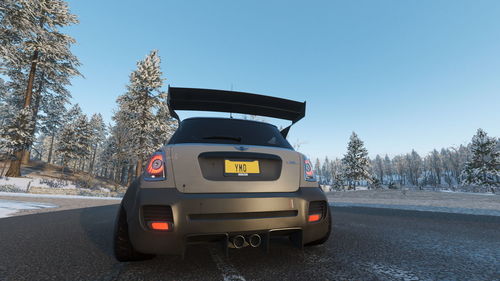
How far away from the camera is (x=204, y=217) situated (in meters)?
1.80

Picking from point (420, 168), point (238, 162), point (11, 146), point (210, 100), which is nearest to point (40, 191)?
point (11, 146)

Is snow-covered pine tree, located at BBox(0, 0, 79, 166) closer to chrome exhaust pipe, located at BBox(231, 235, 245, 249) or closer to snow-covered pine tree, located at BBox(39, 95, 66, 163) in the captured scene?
snow-covered pine tree, located at BBox(39, 95, 66, 163)

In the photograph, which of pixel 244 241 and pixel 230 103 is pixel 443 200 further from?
pixel 244 241

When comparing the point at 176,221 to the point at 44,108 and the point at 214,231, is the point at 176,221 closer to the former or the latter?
the point at 214,231

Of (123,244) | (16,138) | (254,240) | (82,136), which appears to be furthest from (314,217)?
(82,136)

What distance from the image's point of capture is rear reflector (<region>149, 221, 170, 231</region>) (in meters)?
1.77

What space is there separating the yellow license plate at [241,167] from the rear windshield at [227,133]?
0.34 m

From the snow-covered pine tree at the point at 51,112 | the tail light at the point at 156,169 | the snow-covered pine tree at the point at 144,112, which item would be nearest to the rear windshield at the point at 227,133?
the tail light at the point at 156,169

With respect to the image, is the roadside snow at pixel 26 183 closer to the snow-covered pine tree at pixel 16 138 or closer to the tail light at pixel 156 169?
the snow-covered pine tree at pixel 16 138

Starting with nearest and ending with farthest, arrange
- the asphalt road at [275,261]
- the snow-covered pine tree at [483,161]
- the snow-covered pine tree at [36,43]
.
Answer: the asphalt road at [275,261] → the snow-covered pine tree at [36,43] → the snow-covered pine tree at [483,161]

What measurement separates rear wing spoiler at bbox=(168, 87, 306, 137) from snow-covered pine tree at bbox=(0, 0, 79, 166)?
16.6m

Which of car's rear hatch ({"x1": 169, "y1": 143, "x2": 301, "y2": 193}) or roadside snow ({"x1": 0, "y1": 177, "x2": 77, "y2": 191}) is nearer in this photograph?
car's rear hatch ({"x1": 169, "y1": 143, "x2": 301, "y2": 193})

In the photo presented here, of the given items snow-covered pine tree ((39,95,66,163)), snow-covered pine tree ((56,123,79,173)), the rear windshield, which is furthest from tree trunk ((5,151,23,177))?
the rear windshield

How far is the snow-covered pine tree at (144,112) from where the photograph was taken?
75.4ft
